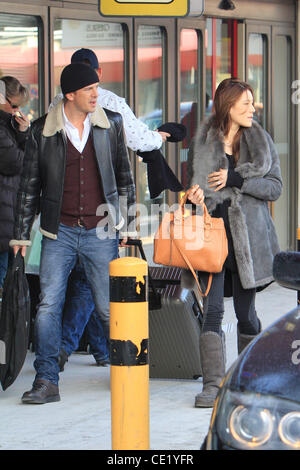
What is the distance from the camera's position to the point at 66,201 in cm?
631

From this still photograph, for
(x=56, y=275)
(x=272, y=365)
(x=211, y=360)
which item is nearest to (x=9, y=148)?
(x=56, y=275)

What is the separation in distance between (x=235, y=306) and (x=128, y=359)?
6.10 ft

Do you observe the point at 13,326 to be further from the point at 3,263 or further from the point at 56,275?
the point at 3,263

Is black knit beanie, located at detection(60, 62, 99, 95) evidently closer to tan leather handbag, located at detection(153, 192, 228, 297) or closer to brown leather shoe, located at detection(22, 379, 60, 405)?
tan leather handbag, located at detection(153, 192, 228, 297)

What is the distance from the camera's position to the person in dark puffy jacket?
746 cm

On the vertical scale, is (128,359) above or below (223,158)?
below

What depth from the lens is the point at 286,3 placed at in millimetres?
12141

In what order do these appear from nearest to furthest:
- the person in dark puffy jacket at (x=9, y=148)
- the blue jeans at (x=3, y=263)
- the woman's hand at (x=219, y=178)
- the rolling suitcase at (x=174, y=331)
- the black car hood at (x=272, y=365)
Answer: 1. the black car hood at (x=272, y=365)
2. the woman's hand at (x=219, y=178)
3. the rolling suitcase at (x=174, y=331)
4. the person in dark puffy jacket at (x=9, y=148)
5. the blue jeans at (x=3, y=263)

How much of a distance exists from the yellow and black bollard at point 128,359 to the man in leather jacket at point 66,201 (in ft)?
5.65

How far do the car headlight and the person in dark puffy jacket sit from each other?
14.0ft

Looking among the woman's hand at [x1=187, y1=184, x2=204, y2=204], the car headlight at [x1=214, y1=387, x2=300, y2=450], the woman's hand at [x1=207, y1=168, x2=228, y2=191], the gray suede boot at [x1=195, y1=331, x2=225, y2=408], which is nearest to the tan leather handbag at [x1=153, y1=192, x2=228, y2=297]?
the woman's hand at [x1=187, y1=184, x2=204, y2=204]

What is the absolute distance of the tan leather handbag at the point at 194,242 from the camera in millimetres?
5953

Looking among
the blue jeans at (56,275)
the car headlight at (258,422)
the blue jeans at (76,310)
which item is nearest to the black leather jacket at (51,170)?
the blue jeans at (56,275)

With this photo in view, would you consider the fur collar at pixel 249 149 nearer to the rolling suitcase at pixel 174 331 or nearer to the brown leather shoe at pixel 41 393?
the rolling suitcase at pixel 174 331
